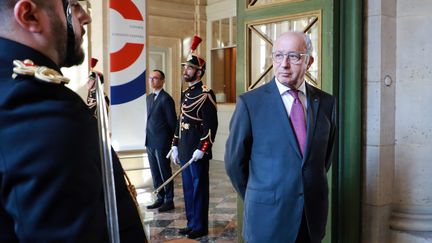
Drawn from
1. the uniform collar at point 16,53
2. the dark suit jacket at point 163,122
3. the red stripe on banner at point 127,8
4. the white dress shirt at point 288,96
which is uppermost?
the red stripe on banner at point 127,8

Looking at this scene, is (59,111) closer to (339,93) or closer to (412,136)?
(339,93)

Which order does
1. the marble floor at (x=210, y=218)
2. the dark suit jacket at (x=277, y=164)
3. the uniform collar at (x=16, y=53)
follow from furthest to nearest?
the marble floor at (x=210, y=218) → the dark suit jacket at (x=277, y=164) → the uniform collar at (x=16, y=53)

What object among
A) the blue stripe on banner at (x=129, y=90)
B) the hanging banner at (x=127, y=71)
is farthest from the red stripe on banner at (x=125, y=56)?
the blue stripe on banner at (x=129, y=90)

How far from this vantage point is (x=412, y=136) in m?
3.00

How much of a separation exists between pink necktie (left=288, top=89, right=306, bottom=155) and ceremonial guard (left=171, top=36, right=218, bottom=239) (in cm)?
201

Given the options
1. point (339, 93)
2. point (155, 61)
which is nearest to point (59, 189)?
point (339, 93)

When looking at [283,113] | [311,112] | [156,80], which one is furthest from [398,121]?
[156,80]

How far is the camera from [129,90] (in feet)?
19.2

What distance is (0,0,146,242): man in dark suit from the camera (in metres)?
0.77

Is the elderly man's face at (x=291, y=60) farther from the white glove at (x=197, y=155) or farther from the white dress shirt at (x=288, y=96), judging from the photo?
the white glove at (x=197, y=155)

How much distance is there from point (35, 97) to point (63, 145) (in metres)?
0.11

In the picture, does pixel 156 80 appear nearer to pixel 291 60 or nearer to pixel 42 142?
pixel 291 60

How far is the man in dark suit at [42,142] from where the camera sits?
2.52ft

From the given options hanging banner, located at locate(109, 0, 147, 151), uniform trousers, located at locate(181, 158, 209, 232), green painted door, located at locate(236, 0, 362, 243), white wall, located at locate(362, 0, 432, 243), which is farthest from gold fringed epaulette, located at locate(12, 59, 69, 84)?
hanging banner, located at locate(109, 0, 147, 151)
